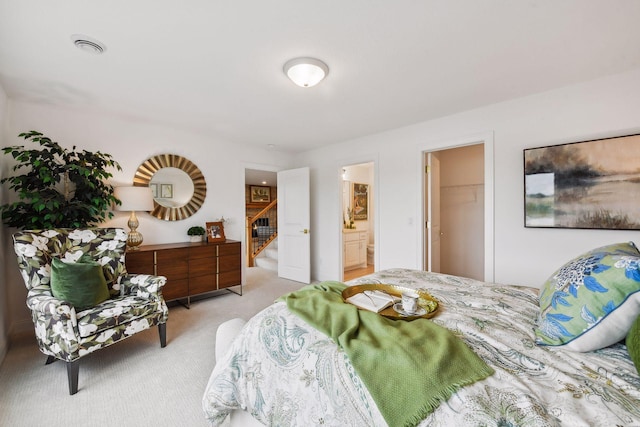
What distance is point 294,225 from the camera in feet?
15.9

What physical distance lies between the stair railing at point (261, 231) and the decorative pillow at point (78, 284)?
3.88 m

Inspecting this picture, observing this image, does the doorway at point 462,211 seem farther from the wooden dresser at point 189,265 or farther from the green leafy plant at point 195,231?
the green leafy plant at point 195,231

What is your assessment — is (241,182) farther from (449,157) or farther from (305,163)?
(449,157)

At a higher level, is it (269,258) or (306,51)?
(306,51)

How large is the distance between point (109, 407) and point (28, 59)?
2557mm

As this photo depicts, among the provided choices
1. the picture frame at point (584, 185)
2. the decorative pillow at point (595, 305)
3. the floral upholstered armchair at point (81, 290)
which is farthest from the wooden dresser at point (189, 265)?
the picture frame at point (584, 185)

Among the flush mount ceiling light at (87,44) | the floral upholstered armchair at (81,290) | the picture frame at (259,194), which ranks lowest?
the floral upholstered armchair at (81,290)

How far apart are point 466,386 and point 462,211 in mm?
4278

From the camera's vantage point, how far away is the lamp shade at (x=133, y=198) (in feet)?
9.99

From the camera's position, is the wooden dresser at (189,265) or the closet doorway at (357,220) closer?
the wooden dresser at (189,265)

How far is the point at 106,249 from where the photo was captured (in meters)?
2.54

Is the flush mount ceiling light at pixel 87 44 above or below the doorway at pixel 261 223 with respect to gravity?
above

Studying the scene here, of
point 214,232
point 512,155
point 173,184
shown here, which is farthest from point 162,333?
point 512,155

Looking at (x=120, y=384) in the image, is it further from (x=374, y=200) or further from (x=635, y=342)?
(x=374, y=200)
